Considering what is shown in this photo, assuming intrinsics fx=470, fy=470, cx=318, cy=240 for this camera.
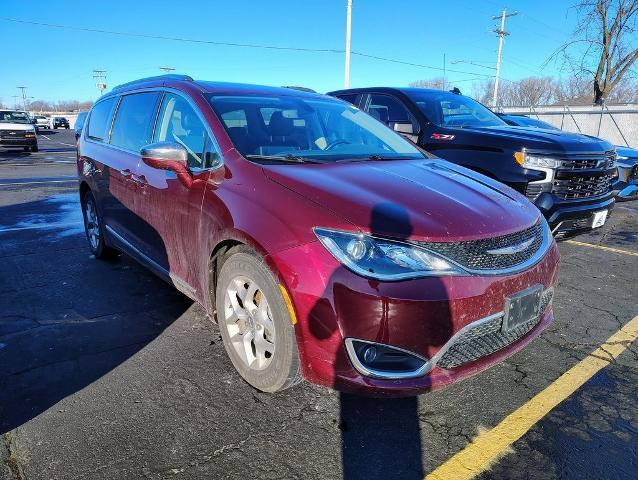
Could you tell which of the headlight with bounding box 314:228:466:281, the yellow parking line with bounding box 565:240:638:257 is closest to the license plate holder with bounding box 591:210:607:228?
the yellow parking line with bounding box 565:240:638:257

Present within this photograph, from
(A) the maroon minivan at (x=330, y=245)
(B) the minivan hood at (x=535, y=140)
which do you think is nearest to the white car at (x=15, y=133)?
(A) the maroon minivan at (x=330, y=245)

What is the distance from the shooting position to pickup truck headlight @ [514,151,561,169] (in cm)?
459

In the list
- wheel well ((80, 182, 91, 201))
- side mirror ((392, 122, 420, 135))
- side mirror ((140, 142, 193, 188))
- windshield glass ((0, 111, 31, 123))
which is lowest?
wheel well ((80, 182, 91, 201))

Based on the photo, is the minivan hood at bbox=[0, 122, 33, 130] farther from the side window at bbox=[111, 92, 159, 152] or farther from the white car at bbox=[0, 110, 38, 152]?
the side window at bbox=[111, 92, 159, 152]

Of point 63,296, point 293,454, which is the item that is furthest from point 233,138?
point 63,296

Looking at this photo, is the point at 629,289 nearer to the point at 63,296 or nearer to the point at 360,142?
the point at 360,142

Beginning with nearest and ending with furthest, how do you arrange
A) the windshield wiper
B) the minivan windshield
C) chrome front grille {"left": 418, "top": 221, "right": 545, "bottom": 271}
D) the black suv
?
chrome front grille {"left": 418, "top": 221, "right": 545, "bottom": 271} → the windshield wiper → the minivan windshield → the black suv

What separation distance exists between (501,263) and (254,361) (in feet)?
4.72

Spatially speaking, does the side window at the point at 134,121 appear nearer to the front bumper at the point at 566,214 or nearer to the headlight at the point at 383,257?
the headlight at the point at 383,257

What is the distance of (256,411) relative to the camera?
8.32ft

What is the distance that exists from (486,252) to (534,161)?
2794 mm

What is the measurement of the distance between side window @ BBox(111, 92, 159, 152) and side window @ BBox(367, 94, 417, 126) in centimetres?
296

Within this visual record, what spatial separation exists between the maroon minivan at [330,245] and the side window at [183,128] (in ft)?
0.05

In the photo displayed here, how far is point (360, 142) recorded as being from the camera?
3.59m
